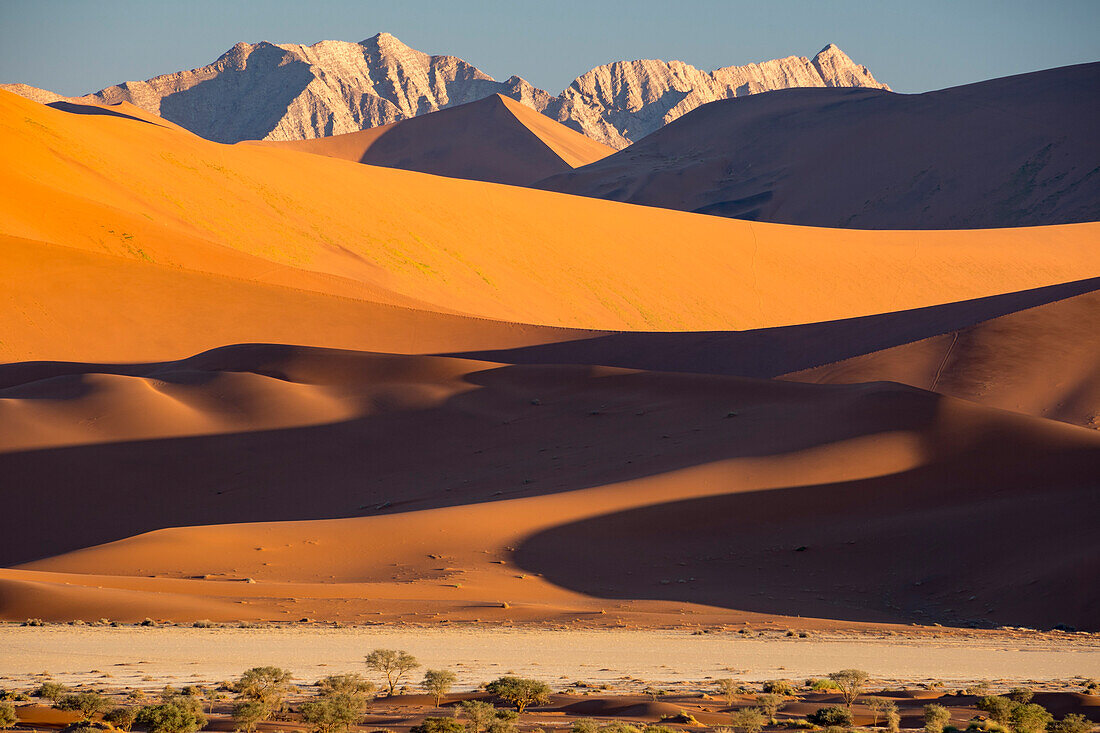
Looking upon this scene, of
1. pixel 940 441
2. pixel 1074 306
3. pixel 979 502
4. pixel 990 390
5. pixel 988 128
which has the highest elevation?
pixel 988 128

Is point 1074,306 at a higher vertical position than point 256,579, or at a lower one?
higher

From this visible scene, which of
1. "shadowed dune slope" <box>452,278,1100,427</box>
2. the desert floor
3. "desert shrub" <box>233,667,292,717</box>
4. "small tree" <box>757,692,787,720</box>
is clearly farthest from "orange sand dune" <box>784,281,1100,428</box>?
"desert shrub" <box>233,667,292,717</box>

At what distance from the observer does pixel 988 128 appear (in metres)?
111

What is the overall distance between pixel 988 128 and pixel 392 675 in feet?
353

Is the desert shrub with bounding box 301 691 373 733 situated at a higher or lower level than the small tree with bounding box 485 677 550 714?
lower

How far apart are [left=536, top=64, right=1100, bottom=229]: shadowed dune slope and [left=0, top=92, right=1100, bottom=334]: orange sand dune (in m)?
25.9

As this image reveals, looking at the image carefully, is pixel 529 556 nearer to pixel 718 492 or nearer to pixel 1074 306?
pixel 718 492

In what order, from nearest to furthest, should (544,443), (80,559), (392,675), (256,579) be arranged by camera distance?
(392,675)
(256,579)
(80,559)
(544,443)

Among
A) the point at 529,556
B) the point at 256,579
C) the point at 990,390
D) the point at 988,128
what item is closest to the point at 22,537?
the point at 256,579

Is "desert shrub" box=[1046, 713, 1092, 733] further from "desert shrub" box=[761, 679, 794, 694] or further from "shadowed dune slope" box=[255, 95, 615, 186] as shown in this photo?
"shadowed dune slope" box=[255, 95, 615, 186]

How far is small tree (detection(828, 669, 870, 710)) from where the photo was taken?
42.5ft

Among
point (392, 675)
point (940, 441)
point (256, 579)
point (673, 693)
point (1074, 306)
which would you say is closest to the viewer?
point (673, 693)

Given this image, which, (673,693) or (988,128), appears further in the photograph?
(988,128)

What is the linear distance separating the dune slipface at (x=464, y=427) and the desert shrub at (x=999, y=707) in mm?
7210
